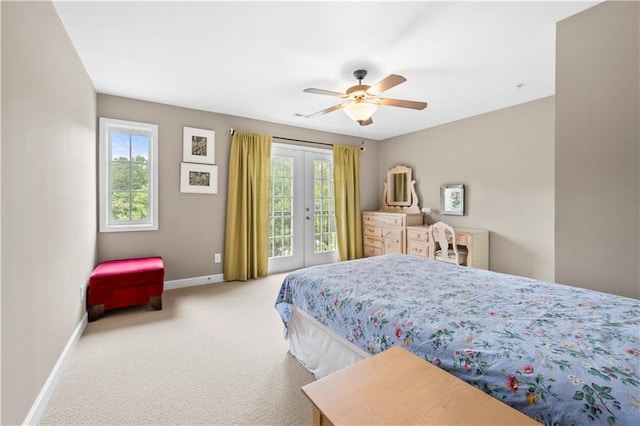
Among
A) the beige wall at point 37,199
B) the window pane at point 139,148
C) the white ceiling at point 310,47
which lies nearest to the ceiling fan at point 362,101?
the white ceiling at point 310,47

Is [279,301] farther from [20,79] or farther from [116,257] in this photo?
[116,257]

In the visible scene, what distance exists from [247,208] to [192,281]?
1.26 m

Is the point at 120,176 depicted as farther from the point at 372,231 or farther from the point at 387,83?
the point at 372,231

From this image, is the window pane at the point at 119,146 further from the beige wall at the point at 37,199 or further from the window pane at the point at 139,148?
the beige wall at the point at 37,199

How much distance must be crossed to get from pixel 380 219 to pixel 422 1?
11.8 feet

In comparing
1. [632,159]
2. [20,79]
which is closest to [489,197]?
[632,159]

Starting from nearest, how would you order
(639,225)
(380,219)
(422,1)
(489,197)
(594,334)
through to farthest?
1. (594,334)
2. (639,225)
3. (422,1)
4. (489,197)
5. (380,219)

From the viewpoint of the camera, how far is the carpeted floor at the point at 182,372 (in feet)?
5.27

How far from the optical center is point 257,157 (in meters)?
4.30

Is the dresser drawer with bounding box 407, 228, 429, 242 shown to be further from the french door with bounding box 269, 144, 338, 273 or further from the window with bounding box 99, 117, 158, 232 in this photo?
the window with bounding box 99, 117, 158, 232

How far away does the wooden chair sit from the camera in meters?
3.88

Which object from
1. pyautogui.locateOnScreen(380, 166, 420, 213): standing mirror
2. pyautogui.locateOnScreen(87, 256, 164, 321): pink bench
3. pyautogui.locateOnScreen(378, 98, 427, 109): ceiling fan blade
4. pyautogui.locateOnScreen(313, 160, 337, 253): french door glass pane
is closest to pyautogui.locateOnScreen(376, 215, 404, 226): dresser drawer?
pyautogui.locateOnScreen(380, 166, 420, 213): standing mirror

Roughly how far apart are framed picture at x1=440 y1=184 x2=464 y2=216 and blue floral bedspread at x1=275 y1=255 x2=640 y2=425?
2.48 meters

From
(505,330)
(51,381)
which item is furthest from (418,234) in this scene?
(51,381)
